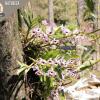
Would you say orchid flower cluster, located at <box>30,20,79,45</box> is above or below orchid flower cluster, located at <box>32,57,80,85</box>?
above

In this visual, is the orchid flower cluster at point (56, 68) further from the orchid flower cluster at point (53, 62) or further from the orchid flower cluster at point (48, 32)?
the orchid flower cluster at point (48, 32)

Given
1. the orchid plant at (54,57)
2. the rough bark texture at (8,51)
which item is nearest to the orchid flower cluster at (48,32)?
the orchid plant at (54,57)

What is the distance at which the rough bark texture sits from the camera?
2.36m

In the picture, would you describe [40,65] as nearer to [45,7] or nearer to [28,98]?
[28,98]

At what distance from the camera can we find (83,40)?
2512 mm

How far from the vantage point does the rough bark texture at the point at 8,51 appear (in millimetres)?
2359

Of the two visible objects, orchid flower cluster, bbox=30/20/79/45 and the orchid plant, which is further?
orchid flower cluster, bbox=30/20/79/45

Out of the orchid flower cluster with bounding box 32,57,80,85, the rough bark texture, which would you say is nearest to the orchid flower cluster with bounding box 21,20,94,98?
the orchid flower cluster with bounding box 32,57,80,85

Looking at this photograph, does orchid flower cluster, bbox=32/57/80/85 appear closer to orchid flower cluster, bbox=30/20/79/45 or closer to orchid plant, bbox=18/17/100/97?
orchid plant, bbox=18/17/100/97

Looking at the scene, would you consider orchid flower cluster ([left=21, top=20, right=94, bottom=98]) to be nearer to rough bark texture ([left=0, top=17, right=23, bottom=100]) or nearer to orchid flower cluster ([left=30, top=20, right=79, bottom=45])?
orchid flower cluster ([left=30, top=20, right=79, bottom=45])

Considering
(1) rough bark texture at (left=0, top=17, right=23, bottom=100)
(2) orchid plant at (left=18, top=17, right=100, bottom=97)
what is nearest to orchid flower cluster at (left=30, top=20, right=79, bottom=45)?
(2) orchid plant at (left=18, top=17, right=100, bottom=97)

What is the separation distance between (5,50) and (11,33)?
0.10m

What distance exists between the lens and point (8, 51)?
2.38 meters

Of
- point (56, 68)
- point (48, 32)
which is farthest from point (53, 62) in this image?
point (48, 32)
